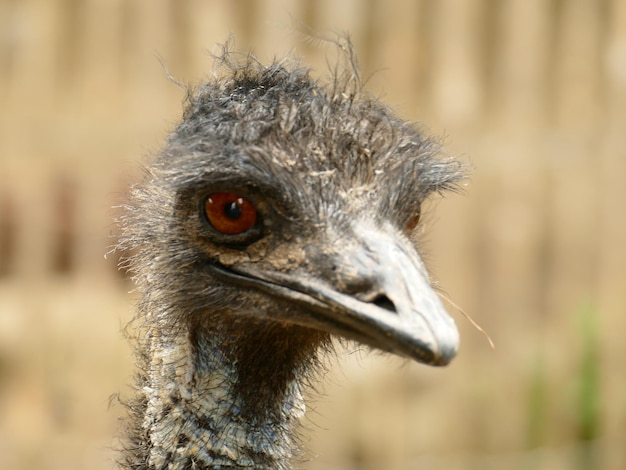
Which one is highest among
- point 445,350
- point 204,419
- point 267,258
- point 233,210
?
point 233,210

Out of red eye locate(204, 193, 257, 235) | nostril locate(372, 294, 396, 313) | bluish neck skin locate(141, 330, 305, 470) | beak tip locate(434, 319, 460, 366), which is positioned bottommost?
bluish neck skin locate(141, 330, 305, 470)

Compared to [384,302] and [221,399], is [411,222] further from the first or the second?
[221,399]

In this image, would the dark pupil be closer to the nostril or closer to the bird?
the bird

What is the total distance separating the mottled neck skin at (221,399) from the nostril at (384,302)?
0.46m

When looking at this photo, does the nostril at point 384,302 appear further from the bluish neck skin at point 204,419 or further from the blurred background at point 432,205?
the blurred background at point 432,205

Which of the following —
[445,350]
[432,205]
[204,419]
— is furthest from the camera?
[432,205]

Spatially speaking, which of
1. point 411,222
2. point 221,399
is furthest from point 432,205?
point 221,399

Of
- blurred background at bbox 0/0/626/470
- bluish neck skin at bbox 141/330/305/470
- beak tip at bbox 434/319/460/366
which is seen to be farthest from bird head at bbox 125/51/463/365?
blurred background at bbox 0/0/626/470

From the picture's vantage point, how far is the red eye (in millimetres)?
2225

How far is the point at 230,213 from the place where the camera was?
88.3 inches

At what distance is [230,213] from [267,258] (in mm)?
130

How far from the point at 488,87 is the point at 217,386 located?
125 inches

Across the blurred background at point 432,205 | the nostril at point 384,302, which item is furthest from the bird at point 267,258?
the blurred background at point 432,205

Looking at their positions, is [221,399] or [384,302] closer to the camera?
[384,302]
